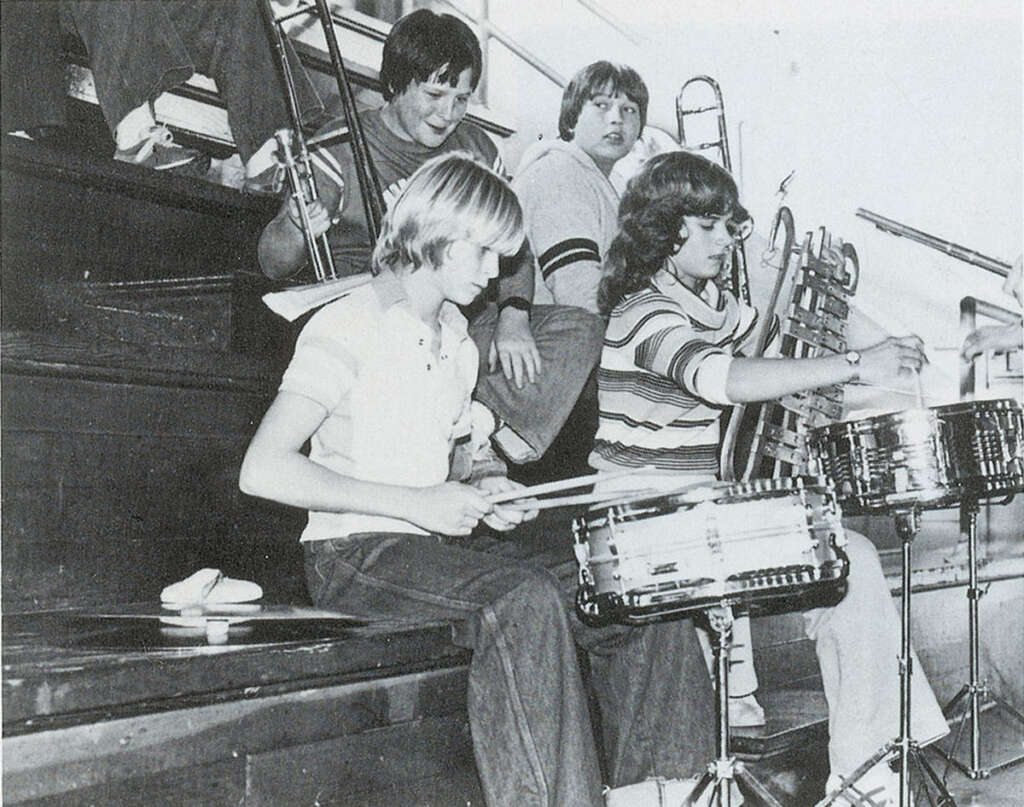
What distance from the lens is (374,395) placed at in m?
1.83

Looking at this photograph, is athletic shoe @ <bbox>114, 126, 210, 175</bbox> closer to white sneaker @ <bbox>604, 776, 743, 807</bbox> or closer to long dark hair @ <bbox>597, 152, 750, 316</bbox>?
long dark hair @ <bbox>597, 152, 750, 316</bbox>

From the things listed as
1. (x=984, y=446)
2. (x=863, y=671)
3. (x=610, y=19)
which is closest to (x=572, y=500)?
(x=863, y=671)

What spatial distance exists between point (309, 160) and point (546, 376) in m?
0.76

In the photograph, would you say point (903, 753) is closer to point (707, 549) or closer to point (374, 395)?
point (707, 549)

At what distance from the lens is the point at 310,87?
2783 millimetres

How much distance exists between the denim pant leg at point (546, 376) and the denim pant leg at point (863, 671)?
67cm

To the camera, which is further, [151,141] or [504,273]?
[504,273]

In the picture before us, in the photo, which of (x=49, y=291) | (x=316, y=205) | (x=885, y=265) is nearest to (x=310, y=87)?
(x=316, y=205)

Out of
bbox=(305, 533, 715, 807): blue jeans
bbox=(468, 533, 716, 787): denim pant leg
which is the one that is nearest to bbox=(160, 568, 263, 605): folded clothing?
bbox=(305, 533, 715, 807): blue jeans

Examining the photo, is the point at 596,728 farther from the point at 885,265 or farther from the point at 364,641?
the point at 885,265

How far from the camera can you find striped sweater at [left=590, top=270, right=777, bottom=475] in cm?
231

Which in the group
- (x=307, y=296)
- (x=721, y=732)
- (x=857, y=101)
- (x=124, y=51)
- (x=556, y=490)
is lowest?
(x=721, y=732)

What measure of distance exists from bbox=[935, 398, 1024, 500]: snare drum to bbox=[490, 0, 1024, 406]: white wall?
1687 millimetres

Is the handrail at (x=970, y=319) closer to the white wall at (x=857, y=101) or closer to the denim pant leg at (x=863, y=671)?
the white wall at (x=857, y=101)
